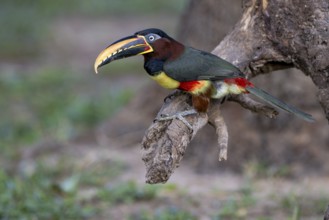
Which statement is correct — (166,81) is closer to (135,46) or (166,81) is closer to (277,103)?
(135,46)

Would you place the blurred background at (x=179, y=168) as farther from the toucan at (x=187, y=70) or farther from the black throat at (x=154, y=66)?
the black throat at (x=154, y=66)

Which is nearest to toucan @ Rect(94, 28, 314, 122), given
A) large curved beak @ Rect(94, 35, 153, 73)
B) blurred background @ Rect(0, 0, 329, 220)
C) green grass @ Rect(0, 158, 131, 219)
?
large curved beak @ Rect(94, 35, 153, 73)

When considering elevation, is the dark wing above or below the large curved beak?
below

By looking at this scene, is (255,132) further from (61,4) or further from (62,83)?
(61,4)

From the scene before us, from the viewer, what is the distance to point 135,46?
13.2 feet

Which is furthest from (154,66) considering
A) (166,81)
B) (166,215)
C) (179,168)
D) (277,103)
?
(179,168)

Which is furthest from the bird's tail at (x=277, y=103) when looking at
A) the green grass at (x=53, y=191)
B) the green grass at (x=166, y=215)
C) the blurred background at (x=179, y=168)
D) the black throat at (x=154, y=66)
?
the green grass at (x=53, y=191)

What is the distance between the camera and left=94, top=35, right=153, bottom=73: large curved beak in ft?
13.1

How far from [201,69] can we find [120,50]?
0.45 m

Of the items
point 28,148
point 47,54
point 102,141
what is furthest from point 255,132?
point 47,54

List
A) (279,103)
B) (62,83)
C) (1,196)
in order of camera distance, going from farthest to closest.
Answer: (62,83)
(1,196)
(279,103)

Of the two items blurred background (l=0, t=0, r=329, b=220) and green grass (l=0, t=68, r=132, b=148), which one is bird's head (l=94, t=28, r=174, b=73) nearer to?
blurred background (l=0, t=0, r=329, b=220)

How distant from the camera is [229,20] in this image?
6.45 metres

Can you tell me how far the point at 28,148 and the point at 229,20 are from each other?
2.18m
